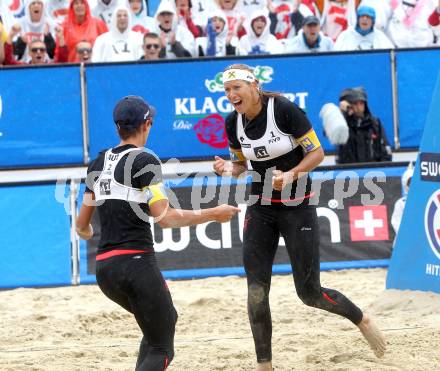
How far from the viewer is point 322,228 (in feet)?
33.0

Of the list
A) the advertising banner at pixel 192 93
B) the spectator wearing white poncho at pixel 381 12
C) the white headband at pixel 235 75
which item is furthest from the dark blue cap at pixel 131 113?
the spectator wearing white poncho at pixel 381 12

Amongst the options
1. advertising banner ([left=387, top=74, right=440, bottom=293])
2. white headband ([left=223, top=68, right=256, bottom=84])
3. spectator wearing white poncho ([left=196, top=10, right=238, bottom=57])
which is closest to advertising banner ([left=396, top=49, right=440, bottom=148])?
spectator wearing white poncho ([left=196, top=10, right=238, bottom=57])

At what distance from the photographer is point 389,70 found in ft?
38.2

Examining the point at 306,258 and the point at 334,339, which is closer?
the point at 306,258

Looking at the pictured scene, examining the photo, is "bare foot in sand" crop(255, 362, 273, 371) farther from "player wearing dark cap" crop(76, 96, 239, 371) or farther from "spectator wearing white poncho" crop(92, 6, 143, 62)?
"spectator wearing white poncho" crop(92, 6, 143, 62)

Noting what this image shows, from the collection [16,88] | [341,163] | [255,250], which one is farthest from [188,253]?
[255,250]

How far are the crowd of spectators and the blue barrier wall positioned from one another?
2.54 m

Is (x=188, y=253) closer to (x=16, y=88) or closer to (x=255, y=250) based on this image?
(x=16, y=88)

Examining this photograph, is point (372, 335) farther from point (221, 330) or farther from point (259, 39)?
point (259, 39)

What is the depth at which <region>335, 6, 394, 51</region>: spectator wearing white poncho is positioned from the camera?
12234 mm

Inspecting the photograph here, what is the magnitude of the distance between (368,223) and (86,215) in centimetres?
553

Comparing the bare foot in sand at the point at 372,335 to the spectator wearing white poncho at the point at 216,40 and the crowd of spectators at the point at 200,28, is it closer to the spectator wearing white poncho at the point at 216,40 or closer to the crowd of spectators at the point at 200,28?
the crowd of spectators at the point at 200,28

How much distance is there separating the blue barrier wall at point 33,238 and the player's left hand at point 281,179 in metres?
4.68

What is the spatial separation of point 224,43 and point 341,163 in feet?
8.81
